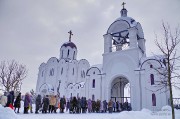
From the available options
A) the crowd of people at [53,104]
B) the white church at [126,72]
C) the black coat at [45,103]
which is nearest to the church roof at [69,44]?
the white church at [126,72]

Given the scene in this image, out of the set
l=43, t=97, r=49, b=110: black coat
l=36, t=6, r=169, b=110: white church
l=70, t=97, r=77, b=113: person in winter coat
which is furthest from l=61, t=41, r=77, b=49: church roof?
l=43, t=97, r=49, b=110: black coat

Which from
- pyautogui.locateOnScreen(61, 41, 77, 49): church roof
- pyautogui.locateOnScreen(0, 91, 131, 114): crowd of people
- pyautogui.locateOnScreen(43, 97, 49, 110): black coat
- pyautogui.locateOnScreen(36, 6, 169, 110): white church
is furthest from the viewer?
pyautogui.locateOnScreen(61, 41, 77, 49): church roof

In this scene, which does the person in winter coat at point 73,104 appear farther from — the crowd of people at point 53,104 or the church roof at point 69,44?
the church roof at point 69,44

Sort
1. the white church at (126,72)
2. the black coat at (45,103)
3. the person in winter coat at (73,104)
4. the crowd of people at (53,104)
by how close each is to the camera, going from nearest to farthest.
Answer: the crowd of people at (53,104) → the black coat at (45,103) → the person in winter coat at (73,104) → the white church at (126,72)

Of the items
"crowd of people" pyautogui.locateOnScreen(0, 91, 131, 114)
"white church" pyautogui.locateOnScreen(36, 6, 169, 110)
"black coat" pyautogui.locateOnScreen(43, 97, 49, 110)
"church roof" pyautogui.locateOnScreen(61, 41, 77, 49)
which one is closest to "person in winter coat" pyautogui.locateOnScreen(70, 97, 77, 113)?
"crowd of people" pyautogui.locateOnScreen(0, 91, 131, 114)

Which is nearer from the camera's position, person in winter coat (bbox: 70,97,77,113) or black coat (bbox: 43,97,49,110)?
black coat (bbox: 43,97,49,110)

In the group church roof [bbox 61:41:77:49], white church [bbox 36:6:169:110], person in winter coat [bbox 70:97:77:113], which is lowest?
person in winter coat [bbox 70:97:77:113]

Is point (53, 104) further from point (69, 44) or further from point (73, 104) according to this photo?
point (69, 44)

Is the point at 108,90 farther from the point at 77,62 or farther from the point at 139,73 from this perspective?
the point at 77,62

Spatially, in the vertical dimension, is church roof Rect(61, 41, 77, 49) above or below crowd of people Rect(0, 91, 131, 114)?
above

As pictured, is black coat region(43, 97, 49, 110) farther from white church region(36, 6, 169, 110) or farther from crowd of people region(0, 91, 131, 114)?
white church region(36, 6, 169, 110)

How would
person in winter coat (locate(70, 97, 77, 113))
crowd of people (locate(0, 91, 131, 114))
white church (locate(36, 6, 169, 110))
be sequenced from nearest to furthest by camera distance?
crowd of people (locate(0, 91, 131, 114)) < person in winter coat (locate(70, 97, 77, 113)) < white church (locate(36, 6, 169, 110))

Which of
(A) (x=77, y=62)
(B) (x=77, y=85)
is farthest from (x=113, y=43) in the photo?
(A) (x=77, y=62)

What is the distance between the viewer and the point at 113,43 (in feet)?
82.8
